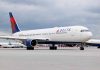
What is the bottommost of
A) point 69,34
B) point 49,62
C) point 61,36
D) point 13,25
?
point 49,62

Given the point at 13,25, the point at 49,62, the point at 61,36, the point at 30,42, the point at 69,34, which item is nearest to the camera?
the point at 49,62

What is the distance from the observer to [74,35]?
→ 41.1 metres

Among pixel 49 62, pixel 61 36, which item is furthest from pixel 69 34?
pixel 49 62

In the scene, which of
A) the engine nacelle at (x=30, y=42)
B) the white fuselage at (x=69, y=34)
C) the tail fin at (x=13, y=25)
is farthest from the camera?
the tail fin at (x=13, y=25)

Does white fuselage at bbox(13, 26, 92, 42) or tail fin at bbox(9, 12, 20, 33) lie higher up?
tail fin at bbox(9, 12, 20, 33)

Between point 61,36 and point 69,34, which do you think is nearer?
point 69,34

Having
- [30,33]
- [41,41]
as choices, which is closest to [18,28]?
[30,33]

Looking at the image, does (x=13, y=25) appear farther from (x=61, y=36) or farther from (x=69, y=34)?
(x=69, y=34)

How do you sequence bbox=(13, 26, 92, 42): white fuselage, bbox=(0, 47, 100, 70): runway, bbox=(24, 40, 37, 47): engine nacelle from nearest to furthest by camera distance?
bbox=(0, 47, 100, 70): runway → bbox=(13, 26, 92, 42): white fuselage → bbox=(24, 40, 37, 47): engine nacelle

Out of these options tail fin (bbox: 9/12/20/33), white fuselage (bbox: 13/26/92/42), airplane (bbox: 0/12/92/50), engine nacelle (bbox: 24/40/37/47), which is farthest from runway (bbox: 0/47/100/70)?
tail fin (bbox: 9/12/20/33)

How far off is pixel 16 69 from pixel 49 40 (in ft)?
110

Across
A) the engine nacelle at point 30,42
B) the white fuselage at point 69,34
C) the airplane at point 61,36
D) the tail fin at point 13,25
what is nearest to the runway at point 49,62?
the white fuselage at point 69,34

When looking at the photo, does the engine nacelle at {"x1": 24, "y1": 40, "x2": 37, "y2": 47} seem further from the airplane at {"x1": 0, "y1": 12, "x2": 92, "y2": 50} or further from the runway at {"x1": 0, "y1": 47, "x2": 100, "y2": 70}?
the runway at {"x1": 0, "y1": 47, "x2": 100, "y2": 70}

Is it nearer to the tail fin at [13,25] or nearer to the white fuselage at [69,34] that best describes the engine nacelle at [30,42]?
the white fuselage at [69,34]
